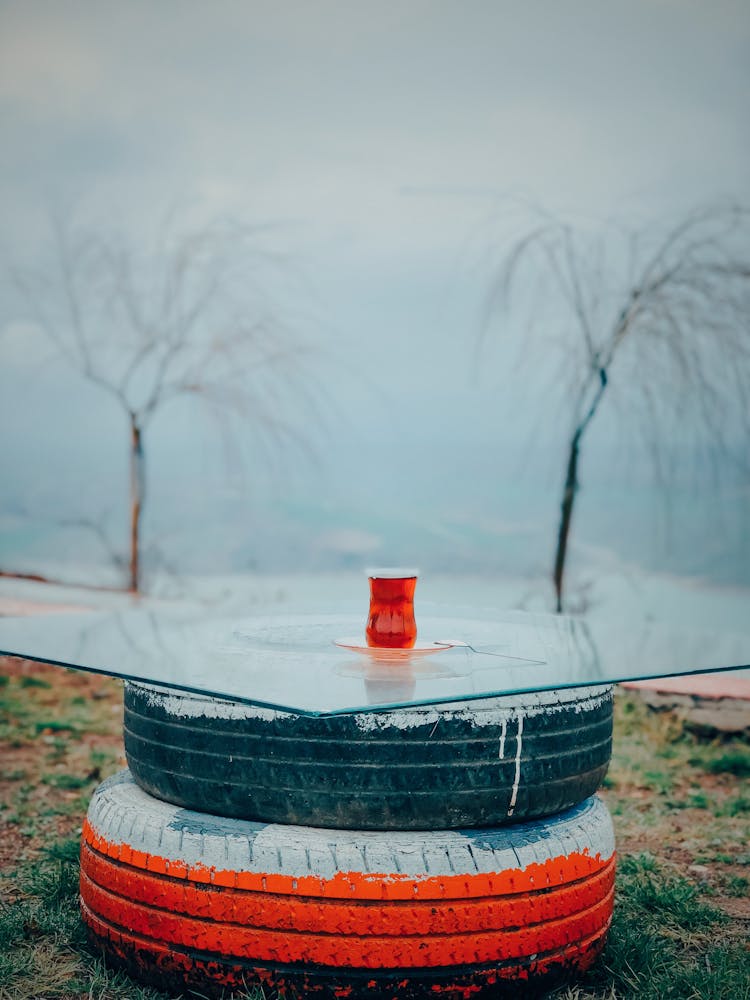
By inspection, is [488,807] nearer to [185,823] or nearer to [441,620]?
[185,823]

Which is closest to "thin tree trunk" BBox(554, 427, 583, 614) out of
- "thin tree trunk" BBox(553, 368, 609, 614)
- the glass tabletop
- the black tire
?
"thin tree trunk" BBox(553, 368, 609, 614)

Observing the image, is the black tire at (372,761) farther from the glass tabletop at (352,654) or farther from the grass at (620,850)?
the grass at (620,850)

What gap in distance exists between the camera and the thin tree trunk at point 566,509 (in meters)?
5.02

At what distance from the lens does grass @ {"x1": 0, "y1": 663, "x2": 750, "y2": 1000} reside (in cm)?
218

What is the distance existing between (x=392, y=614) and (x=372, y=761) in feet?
1.55

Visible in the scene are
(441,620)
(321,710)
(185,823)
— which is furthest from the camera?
(441,620)

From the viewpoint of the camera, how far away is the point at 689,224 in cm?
492

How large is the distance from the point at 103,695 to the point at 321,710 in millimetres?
4233

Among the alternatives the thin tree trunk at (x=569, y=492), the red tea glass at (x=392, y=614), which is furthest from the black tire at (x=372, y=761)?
the thin tree trunk at (x=569, y=492)

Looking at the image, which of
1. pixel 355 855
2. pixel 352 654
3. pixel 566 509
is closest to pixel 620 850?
pixel 352 654

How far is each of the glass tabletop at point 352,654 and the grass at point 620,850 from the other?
2.14 ft

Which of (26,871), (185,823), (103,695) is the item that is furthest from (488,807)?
(103,695)

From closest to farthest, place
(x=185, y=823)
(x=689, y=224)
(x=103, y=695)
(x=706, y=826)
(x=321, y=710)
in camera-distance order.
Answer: (x=321, y=710)
(x=185, y=823)
(x=706, y=826)
(x=689, y=224)
(x=103, y=695)

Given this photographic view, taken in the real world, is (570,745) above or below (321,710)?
below
